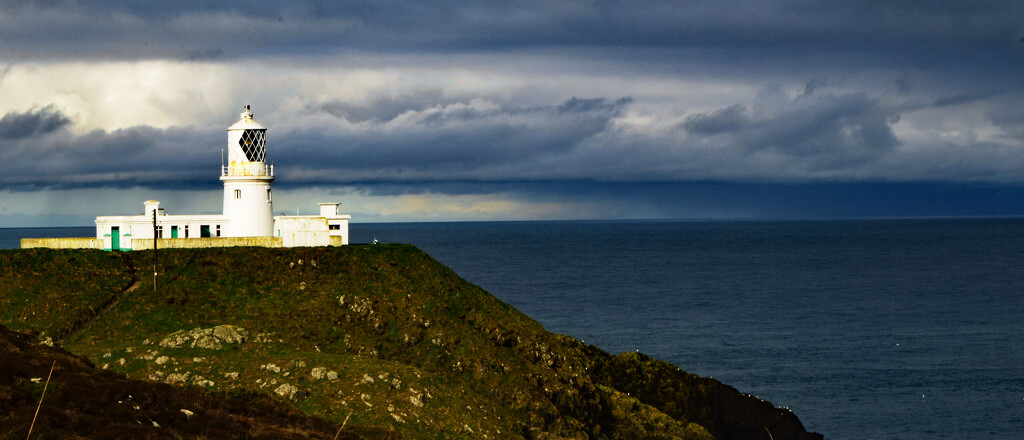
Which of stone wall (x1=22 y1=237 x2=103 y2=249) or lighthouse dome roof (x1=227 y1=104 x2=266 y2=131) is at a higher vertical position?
lighthouse dome roof (x1=227 y1=104 x2=266 y2=131)

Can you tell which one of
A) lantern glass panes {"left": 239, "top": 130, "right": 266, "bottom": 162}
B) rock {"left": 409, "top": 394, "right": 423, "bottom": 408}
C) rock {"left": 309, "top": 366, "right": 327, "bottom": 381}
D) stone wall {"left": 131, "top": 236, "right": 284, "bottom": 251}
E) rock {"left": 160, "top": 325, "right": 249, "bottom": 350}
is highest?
lantern glass panes {"left": 239, "top": 130, "right": 266, "bottom": 162}

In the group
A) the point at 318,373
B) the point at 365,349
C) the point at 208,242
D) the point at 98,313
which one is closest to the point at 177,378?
the point at 318,373

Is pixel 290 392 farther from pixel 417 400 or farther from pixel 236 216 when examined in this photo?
pixel 236 216

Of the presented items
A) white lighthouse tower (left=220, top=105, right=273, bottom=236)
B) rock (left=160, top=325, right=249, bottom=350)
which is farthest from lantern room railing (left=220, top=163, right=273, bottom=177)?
rock (left=160, top=325, right=249, bottom=350)

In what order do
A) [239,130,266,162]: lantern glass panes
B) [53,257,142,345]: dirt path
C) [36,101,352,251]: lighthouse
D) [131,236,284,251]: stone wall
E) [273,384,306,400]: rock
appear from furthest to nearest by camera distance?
[239,130,266,162]: lantern glass panes
[36,101,352,251]: lighthouse
[131,236,284,251]: stone wall
[53,257,142,345]: dirt path
[273,384,306,400]: rock

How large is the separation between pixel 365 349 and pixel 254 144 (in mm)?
27046

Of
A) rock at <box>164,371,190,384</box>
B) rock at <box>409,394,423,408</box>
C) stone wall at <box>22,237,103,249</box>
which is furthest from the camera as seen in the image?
stone wall at <box>22,237,103,249</box>

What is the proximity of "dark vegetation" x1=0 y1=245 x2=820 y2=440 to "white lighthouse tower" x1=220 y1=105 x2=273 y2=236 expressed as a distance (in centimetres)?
962

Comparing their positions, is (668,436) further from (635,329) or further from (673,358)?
(635,329)

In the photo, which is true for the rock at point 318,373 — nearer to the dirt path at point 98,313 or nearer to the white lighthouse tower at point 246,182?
the dirt path at point 98,313

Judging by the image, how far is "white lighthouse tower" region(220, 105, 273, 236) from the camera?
240 feet

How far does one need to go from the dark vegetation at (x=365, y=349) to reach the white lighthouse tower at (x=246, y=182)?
9.62 meters

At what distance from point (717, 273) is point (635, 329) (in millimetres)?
86786

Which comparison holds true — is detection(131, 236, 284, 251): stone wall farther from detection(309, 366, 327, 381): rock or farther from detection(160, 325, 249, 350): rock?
detection(309, 366, 327, 381): rock
